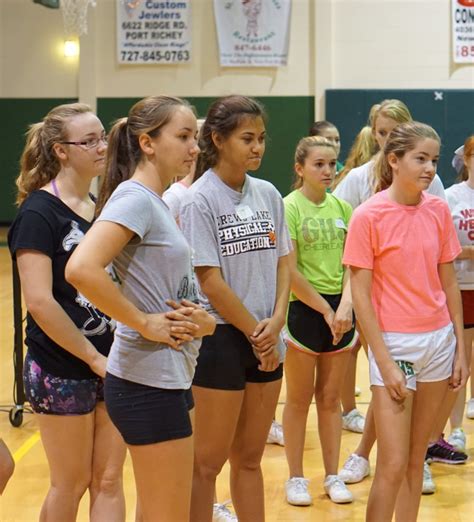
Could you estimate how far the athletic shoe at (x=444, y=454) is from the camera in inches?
181

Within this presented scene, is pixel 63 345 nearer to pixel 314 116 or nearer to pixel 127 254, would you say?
pixel 127 254

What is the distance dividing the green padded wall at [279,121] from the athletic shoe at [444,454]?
10.3m

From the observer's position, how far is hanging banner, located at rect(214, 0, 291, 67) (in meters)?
14.2

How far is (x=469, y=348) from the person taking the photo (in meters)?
4.64

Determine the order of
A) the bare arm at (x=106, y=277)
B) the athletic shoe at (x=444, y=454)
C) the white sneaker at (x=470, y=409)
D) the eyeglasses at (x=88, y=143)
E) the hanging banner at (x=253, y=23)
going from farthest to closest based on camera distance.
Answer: the hanging banner at (x=253, y=23) < the white sneaker at (x=470, y=409) < the athletic shoe at (x=444, y=454) < the eyeglasses at (x=88, y=143) < the bare arm at (x=106, y=277)

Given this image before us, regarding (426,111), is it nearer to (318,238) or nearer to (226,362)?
(318,238)

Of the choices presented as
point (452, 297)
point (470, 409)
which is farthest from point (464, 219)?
point (452, 297)

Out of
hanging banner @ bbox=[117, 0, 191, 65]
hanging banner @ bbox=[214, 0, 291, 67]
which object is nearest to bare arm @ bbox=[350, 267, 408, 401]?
hanging banner @ bbox=[214, 0, 291, 67]

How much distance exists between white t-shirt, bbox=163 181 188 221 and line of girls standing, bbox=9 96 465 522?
0.60ft

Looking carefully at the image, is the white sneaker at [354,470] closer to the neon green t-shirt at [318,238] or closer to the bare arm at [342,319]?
the bare arm at [342,319]

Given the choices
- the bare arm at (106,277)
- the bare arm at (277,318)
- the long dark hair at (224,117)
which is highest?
the long dark hair at (224,117)

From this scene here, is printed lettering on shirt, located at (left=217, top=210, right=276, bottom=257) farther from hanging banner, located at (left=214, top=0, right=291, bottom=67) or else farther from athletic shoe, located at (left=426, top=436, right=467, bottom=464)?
hanging banner, located at (left=214, top=0, right=291, bottom=67)

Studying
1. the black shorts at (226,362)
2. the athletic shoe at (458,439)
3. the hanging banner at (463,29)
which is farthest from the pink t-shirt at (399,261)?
the hanging banner at (463,29)

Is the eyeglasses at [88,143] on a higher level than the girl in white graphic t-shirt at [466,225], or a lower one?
higher
